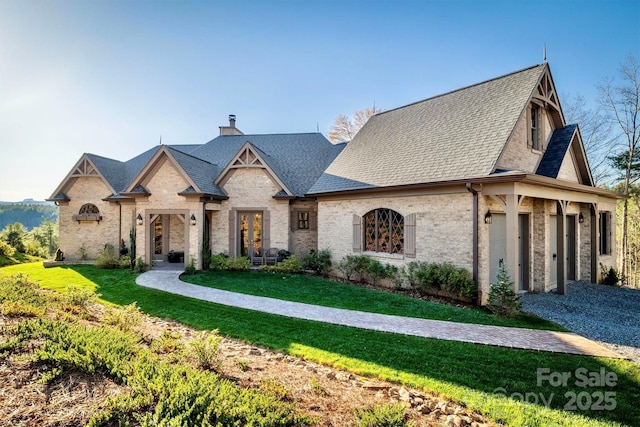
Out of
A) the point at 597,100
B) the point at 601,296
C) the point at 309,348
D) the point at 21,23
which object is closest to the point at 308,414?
the point at 309,348

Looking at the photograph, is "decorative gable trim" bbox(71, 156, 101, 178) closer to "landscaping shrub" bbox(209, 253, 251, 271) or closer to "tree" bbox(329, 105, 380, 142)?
"landscaping shrub" bbox(209, 253, 251, 271)

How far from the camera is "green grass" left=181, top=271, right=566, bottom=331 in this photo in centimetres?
757

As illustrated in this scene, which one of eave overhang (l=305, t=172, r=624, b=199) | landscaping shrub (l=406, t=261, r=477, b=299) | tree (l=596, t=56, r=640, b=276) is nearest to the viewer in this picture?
eave overhang (l=305, t=172, r=624, b=199)

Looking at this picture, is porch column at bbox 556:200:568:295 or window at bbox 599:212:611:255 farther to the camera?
window at bbox 599:212:611:255

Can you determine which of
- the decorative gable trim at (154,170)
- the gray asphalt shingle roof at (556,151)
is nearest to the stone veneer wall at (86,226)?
the decorative gable trim at (154,170)

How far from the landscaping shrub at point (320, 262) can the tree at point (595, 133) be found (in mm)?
19711

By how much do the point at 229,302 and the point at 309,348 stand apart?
13.7 feet

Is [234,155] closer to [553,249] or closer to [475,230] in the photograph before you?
[475,230]

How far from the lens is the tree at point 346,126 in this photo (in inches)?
1132

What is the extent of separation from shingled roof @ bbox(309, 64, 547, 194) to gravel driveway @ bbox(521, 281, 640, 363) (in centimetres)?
441

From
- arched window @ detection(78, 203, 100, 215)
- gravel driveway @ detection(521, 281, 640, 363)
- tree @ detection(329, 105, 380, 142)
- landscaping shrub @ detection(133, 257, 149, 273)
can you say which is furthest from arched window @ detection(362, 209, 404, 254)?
tree @ detection(329, 105, 380, 142)

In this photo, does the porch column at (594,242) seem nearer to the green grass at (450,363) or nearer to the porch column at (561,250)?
the porch column at (561,250)

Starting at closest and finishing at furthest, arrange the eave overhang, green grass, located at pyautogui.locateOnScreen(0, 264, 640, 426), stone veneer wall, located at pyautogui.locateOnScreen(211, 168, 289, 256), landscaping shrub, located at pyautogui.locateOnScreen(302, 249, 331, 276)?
green grass, located at pyautogui.locateOnScreen(0, 264, 640, 426) < the eave overhang < landscaping shrub, located at pyautogui.locateOnScreen(302, 249, 331, 276) < stone veneer wall, located at pyautogui.locateOnScreen(211, 168, 289, 256)

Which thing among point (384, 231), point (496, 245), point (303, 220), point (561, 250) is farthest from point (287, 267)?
point (561, 250)
